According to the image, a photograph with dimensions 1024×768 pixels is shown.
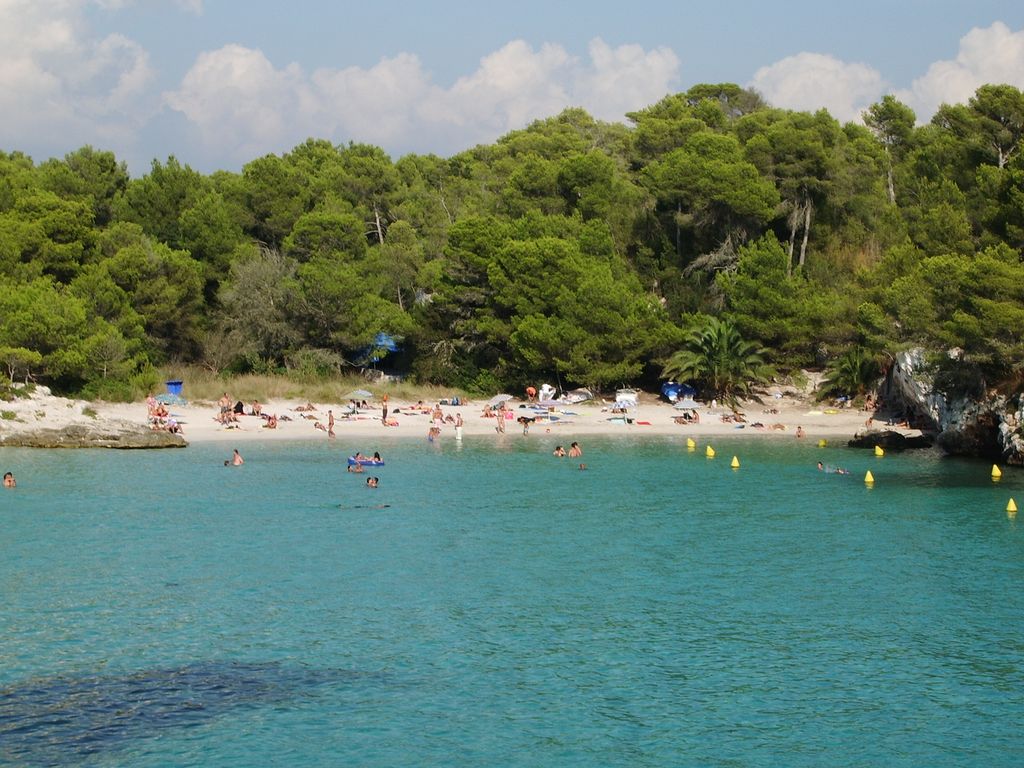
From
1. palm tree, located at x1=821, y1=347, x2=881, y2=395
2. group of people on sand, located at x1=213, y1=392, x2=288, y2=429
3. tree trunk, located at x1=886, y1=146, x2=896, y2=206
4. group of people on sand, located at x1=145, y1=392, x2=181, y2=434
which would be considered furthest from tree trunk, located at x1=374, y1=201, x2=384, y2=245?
tree trunk, located at x1=886, y1=146, x2=896, y2=206

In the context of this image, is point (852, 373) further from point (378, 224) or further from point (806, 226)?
point (378, 224)

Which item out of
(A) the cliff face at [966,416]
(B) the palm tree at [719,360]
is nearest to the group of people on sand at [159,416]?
(B) the palm tree at [719,360]

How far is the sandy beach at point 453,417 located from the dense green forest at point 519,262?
6.79ft

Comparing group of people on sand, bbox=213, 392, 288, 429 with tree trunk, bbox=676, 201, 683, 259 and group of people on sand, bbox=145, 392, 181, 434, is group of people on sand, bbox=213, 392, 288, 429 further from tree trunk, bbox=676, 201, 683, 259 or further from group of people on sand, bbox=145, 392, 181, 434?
tree trunk, bbox=676, 201, 683, 259

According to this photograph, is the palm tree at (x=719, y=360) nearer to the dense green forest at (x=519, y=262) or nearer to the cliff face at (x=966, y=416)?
the dense green forest at (x=519, y=262)

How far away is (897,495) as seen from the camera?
33625 mm

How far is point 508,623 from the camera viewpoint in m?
20.1

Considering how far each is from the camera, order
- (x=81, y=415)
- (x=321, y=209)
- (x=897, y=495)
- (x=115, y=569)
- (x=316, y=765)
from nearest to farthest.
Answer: (x=316, y=765) < (x=115, y=569) < (x=897, y=495) < (x=81, y=415) < (x=321, y=209)

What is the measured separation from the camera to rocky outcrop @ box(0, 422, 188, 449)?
41.8 metres

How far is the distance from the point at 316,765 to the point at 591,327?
4120cm

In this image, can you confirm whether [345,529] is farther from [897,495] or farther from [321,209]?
[321,209]

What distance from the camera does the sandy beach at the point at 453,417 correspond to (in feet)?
150

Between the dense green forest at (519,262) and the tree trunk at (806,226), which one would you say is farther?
the tree trunk at (806,226)

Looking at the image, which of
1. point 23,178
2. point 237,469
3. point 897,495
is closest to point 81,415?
point 237,469
